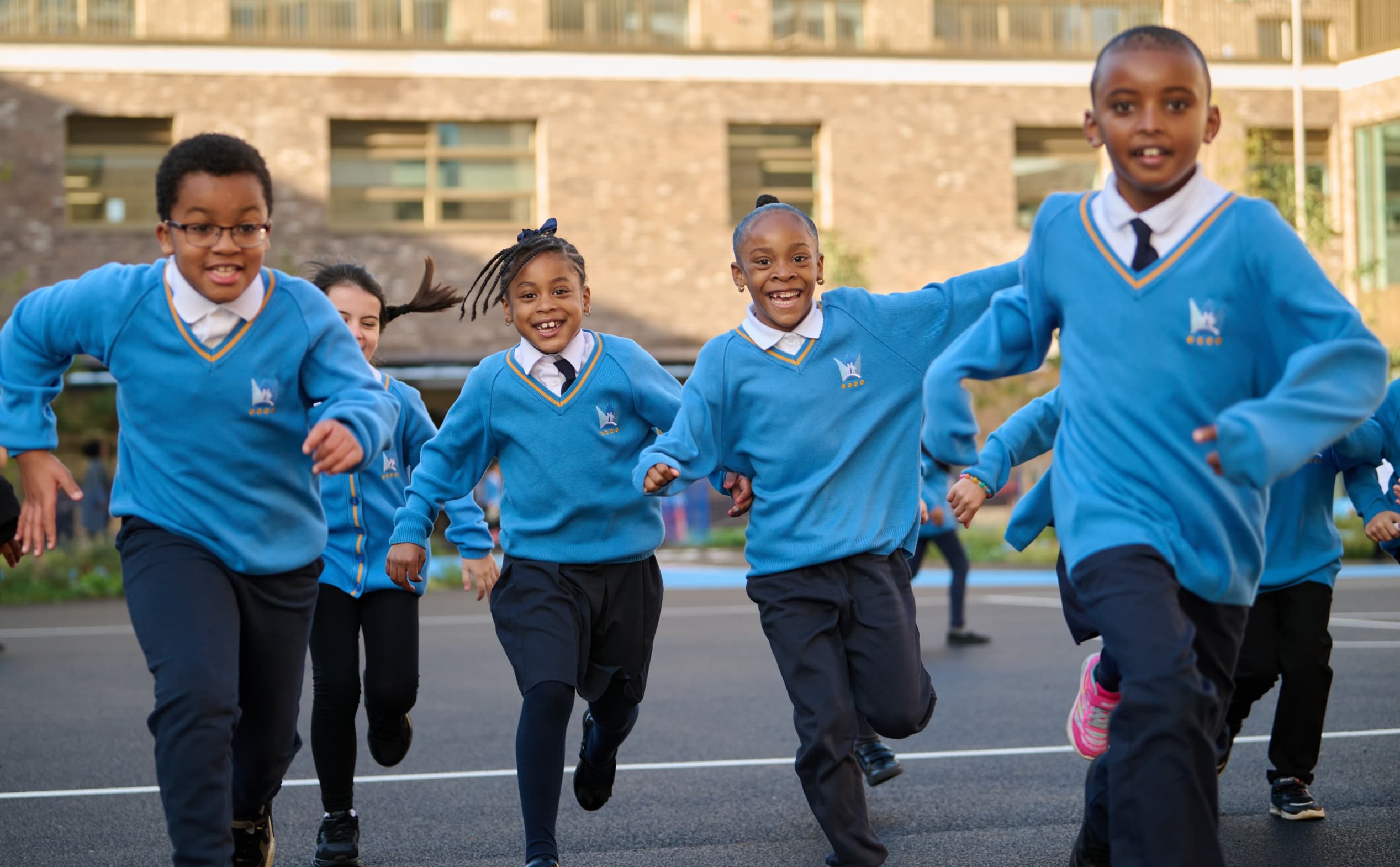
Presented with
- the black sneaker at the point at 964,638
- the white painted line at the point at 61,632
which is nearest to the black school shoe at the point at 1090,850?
the black sneaker at the point at 964,638

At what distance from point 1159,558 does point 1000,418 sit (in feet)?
79.3

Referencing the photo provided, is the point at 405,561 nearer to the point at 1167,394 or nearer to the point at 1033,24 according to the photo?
the point at 1167,394

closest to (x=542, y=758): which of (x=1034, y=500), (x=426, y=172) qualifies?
(x=1034, y=500)

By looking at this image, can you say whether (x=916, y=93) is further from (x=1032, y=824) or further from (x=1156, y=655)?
(x=1156, y=655)

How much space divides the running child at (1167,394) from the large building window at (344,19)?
2503 cm

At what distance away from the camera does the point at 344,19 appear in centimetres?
2773

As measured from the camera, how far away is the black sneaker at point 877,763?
21.2ft

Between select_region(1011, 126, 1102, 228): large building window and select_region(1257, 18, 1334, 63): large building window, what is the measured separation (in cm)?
413

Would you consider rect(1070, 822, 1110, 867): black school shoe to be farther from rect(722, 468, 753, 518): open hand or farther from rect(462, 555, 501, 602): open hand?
rect(462, 555, 501, 602): open hand

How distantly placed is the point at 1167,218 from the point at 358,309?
344cm

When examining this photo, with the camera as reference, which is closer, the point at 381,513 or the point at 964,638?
the point at 381,513

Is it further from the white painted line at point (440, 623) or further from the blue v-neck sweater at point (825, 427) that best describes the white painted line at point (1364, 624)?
the blue v-neck sweater at point (825, 427)

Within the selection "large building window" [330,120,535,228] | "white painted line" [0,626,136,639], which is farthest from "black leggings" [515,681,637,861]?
"large building window" [330,120,535,228]

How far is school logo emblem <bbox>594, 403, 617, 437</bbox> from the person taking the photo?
545 centimetres
